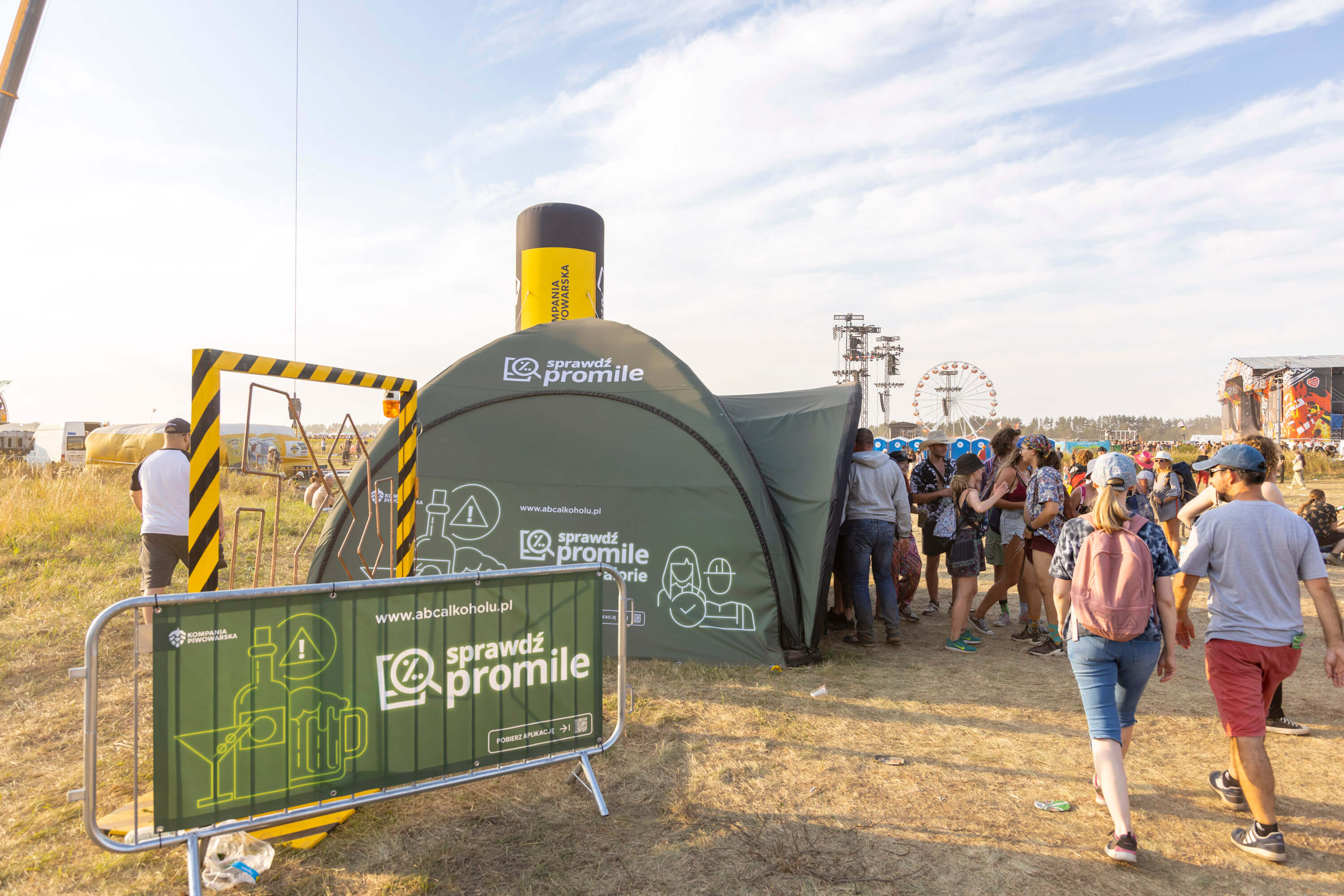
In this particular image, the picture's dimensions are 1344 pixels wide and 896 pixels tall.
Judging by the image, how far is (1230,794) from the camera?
146 inches

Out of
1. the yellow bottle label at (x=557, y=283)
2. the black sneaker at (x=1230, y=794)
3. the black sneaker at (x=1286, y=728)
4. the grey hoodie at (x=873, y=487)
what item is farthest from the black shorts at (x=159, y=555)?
the black sneaker at (x=1286, y=728)

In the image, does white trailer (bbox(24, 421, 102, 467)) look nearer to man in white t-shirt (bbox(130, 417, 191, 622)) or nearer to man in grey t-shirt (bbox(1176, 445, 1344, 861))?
man in white t-shirt (bbox(130, 417, 191, 622))

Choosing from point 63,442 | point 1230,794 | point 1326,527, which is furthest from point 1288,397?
point 63,442

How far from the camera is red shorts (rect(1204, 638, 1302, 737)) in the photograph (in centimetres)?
327

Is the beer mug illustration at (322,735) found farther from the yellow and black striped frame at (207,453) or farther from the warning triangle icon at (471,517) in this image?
the warning triangle icon at (471,517)

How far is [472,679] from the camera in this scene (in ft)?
11.3

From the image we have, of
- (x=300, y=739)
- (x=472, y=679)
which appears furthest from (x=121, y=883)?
(x=472, y=679)

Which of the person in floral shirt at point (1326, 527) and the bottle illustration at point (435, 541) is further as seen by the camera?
the person in floral shirt at point (1326, 527)

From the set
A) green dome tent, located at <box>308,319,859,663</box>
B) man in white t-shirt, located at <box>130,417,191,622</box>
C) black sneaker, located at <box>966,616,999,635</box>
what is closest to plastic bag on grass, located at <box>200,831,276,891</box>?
green dome tent, located at <box>308,319,859,663</box>

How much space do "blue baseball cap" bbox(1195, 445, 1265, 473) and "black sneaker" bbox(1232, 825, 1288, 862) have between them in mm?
1586

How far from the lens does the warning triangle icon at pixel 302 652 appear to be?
10.1 ft

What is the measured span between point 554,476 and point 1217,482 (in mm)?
4455

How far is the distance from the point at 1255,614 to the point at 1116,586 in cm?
71

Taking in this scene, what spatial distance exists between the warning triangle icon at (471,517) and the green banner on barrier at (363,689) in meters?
2.60
